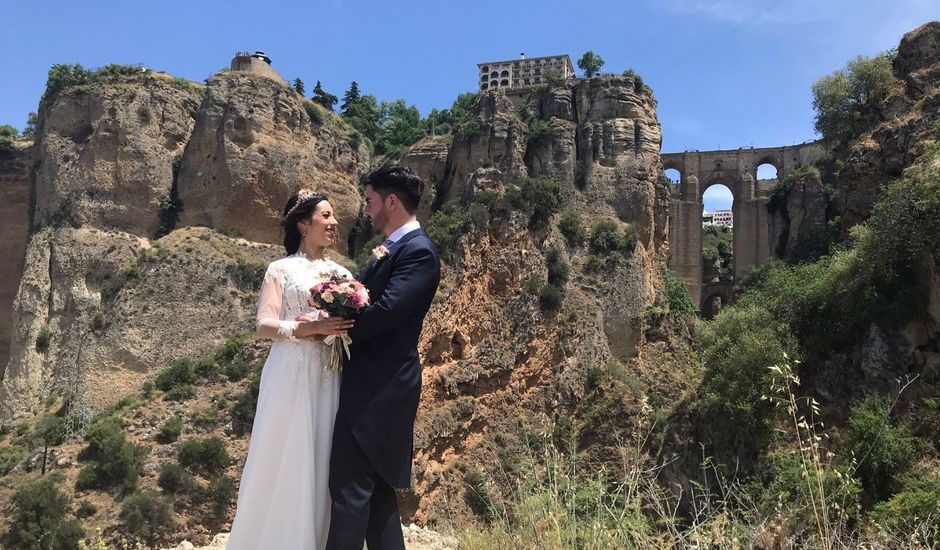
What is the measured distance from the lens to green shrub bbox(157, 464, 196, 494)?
2038cm

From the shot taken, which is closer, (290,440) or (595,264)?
(290,440)

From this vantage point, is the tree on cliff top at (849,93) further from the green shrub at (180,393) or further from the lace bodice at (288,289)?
the green shrub at (180,393)

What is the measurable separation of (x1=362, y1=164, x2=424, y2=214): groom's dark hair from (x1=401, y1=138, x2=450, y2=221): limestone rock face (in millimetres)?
26425

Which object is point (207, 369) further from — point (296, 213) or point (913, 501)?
point (296, 213)

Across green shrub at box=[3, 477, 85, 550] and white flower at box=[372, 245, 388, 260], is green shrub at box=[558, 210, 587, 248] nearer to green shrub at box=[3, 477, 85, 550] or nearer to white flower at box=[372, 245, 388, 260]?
green shrub at box=[3, 477, 85, 550]

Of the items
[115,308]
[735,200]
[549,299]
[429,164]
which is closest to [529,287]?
[549,299]

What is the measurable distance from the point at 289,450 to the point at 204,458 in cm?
1895

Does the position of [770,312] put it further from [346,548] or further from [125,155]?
[125,155]

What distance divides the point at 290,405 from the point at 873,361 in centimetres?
1292

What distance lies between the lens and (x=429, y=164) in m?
31.7

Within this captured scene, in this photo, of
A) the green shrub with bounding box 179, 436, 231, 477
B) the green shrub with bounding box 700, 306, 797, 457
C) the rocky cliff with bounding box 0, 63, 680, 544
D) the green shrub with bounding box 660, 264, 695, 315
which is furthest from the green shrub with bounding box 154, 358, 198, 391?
the green shrub with bounding box 660, 264, 695, 315

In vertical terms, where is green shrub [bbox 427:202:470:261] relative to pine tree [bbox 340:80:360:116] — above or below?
below

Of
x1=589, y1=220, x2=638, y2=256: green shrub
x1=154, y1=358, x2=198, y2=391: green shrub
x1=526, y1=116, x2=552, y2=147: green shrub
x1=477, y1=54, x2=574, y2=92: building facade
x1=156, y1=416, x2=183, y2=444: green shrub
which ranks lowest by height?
x1=156, y1=416, x2=183, y2=444: green shrub

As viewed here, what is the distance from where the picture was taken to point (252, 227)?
2909 cm
